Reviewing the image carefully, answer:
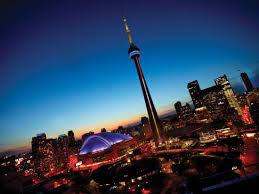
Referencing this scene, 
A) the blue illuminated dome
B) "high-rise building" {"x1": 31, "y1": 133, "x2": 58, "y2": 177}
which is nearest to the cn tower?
the blue illuminated dome

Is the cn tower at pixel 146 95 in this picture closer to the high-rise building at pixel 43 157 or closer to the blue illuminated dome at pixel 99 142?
the blue illuminated dome at pixel 99 142

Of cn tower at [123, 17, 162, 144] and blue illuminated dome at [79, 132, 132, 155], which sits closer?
blue illuminated dome at [79, 132, 132, 155]

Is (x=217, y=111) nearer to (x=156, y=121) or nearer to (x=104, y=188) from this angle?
(x=156, y=121)

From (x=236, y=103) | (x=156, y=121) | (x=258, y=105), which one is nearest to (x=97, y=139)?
(x=156, y=121)

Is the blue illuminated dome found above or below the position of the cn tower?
below

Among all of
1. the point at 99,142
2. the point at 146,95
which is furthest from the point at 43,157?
the point at 146,95

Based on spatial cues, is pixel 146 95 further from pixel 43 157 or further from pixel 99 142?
pixel 43 157

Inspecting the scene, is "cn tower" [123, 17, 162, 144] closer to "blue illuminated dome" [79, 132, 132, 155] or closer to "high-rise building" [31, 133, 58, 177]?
"blue illuminated dome" [79, 132, 132, 155]

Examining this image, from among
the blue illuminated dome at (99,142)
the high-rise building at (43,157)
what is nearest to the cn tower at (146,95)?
the blue illuminated dome at (99,142)
